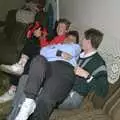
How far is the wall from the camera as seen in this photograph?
639 centimetres

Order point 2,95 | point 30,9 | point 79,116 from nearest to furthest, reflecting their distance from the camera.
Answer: point 79,116 < point 2,95 < point 30,9

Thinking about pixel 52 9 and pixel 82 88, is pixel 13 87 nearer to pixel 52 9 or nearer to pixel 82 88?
pixel 82 88

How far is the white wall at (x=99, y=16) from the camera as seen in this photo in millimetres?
3414

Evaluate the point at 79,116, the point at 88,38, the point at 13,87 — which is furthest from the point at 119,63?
the point at 13,87

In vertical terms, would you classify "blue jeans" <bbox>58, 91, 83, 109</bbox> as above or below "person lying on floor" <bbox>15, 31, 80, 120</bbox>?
below

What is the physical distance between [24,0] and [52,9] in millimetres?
1313

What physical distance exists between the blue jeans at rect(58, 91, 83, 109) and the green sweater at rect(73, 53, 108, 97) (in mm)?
45

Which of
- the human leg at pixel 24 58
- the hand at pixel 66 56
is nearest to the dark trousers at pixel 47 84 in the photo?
the hand at pixel 66 56

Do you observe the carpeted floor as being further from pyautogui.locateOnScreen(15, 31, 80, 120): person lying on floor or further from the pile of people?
pyautogui.locateOnScreen(15, 31, 80, 120): person lying on floor

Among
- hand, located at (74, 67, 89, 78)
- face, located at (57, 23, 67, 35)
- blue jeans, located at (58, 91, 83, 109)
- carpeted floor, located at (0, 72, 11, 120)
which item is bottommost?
carpeted floor, located at (0, 72, 11, 120)

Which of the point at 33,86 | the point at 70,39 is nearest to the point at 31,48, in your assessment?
the point at 70,39

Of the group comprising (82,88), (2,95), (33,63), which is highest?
(33,63)

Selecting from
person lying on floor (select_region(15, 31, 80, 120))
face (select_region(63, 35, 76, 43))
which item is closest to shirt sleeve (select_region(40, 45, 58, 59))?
person lying on floor (select_region(15, 31, 80, 120))

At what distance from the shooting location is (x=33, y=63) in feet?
10.2
